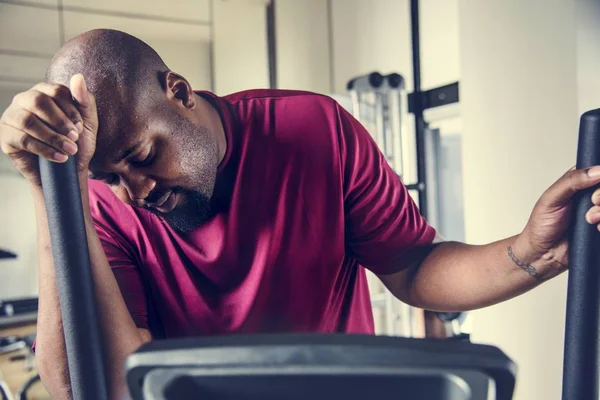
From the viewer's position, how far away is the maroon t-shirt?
670 mm

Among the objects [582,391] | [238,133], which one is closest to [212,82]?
[238,133]

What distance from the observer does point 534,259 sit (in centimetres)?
56

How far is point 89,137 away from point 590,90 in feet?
1.71

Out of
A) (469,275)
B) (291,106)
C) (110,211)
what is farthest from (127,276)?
(469,275)

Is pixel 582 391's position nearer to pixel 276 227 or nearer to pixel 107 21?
pixel 276 227

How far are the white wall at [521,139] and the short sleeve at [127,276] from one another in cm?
42

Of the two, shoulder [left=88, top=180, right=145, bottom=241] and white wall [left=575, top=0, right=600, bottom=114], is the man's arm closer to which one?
white wall [left=575, top=0, right=600, bottom=114]

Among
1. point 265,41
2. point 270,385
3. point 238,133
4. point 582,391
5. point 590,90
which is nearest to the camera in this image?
point 270,385

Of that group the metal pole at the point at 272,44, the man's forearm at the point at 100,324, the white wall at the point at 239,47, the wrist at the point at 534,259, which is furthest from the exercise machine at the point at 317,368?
the metal pole at the point at 272,44

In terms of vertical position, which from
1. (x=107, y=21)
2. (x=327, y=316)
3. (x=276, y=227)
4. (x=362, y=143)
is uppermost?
(x=107, y=21)

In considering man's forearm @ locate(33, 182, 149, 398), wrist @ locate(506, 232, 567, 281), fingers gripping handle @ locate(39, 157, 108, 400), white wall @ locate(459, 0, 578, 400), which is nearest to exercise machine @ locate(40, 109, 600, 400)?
fingers gripping handle @ locate(39, 157, 108, 400)

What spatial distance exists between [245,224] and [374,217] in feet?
0.54

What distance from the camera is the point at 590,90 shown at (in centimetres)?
61

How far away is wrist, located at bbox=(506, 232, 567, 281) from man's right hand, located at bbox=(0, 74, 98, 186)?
17.1 inches
